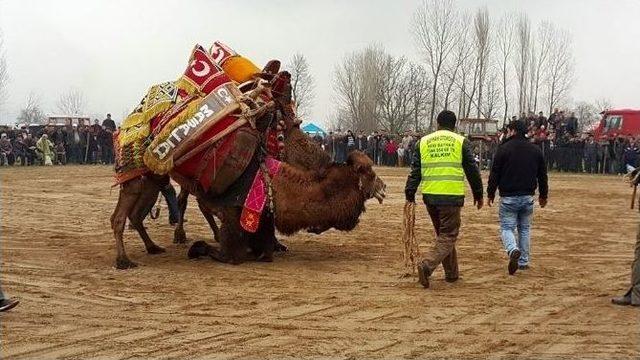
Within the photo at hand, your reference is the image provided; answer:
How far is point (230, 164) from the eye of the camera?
10.3m

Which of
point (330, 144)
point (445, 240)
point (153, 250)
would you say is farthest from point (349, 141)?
point (445, 240)

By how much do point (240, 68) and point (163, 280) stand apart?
4.03 meters

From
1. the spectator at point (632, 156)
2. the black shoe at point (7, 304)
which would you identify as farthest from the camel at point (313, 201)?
the spectator at point (632, 156)

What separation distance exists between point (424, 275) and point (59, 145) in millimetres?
33758

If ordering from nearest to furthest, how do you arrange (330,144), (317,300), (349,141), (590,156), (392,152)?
(317,300)
(590,156)
(349,141)
(392,152)
(330,144)

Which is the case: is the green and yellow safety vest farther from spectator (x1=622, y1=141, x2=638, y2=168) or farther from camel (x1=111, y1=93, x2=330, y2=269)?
spectator (x1=622, y1=141, x2=638, y2=168)

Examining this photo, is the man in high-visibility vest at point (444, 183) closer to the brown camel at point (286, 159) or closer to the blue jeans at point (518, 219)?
the blue jeans at point (518, 219)

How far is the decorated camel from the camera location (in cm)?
1020

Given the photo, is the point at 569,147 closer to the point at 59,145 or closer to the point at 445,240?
the point at 59,145

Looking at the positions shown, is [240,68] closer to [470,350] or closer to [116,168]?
[116,168]

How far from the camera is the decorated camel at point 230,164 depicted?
1020 centimetres

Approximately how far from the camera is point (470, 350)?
6059mm

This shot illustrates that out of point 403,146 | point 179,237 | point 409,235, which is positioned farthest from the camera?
point 403,146

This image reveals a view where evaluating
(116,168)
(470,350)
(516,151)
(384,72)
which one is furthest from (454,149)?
(384,72)
